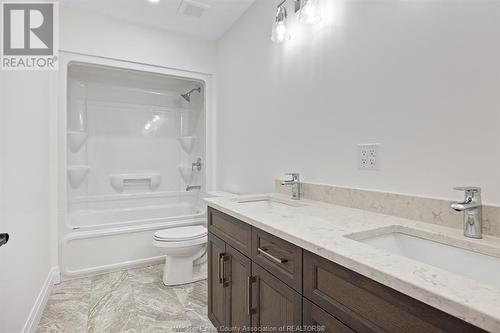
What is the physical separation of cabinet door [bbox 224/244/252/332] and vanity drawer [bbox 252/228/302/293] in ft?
0.41

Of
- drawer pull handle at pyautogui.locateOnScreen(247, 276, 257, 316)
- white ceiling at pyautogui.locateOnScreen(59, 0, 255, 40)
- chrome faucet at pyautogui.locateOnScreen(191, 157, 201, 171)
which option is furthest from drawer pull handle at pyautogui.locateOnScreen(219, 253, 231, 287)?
chrome faucet at pyautogui.locateOnScreen(191, 157, 201, 171)

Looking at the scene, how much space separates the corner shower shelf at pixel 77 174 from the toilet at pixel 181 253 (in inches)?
64.2

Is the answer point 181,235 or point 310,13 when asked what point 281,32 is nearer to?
point 310,13

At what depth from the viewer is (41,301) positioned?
6.27 feet

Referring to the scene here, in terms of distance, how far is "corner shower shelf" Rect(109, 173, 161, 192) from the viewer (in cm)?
355

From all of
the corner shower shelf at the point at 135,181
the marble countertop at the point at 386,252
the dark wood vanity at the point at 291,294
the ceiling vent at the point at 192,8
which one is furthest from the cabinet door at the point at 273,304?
the corner shower shelf at the point at 135,181

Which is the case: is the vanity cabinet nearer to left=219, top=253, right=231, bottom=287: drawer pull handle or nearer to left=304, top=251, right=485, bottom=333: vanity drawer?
left=219, top=253, right=231, bottom=287: drawer pull handle

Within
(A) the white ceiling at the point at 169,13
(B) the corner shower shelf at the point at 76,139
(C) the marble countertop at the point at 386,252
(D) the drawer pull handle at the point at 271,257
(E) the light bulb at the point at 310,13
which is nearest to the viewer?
(C) the marble countertop at the point at 386,252

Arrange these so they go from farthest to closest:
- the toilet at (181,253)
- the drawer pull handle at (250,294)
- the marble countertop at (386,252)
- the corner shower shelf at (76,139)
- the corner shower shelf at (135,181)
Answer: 1. the corner shower shelf at (135,181)
2. the corner shower shelf at (76,139)
3. the toilet at (181,253)
4. the drawer pull handle at (250,294)
5. the marble countertop at (386,252)

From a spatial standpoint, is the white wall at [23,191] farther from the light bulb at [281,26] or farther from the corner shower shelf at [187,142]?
the corner shower shelf at [187,142]

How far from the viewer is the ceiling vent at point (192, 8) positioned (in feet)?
7.75

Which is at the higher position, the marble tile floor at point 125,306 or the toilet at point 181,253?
the toilet at point 181,253

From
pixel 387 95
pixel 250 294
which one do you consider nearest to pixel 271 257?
pixel 250 294

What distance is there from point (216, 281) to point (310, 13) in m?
1.75
